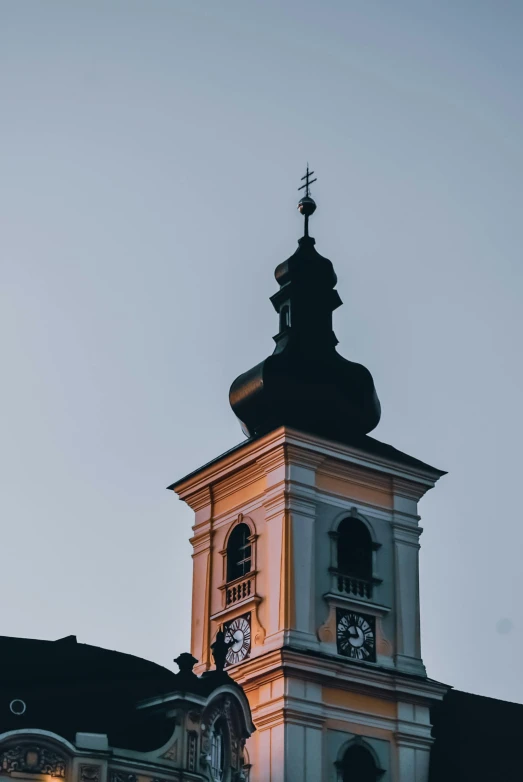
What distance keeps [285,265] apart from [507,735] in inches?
412

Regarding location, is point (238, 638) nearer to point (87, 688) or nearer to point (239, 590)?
point (239, 590)

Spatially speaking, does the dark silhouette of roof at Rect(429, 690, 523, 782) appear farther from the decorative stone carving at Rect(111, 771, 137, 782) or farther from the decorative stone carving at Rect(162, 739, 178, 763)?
Answer: the decorative stone carving at Rect(111, 771, 137, 782)

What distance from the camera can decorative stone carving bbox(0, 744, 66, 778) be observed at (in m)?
30.2

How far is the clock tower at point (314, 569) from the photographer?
37.0 metres

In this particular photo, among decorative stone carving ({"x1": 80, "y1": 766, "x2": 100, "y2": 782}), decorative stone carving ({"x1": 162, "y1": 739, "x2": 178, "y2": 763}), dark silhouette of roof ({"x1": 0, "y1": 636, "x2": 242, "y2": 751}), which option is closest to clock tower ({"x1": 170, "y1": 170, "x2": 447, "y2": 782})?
dark silhouette of roof ({"x1": 0, "y1": 636, "x2": 242, "y2": 751})

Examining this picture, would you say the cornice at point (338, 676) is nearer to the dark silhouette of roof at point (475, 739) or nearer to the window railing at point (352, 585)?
the dark silhouette of roof at point (475, 739)

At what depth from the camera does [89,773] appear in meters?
30.7

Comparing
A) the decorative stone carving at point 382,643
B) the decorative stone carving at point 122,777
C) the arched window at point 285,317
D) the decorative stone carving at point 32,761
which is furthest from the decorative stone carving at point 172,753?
the arched window at point 285,317

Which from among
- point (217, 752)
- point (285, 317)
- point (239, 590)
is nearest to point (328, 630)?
point (239, 590)

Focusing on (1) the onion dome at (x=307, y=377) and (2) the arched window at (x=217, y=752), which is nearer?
(2) the arched window at (x=217, y=752)

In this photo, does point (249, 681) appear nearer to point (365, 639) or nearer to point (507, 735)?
point (365, 639)

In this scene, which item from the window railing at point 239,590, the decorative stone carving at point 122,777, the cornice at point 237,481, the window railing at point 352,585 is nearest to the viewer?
the decorative stone carving at point 122,777

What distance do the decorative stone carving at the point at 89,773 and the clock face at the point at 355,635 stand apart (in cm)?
808

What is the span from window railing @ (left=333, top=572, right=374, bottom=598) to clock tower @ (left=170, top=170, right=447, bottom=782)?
4cm
